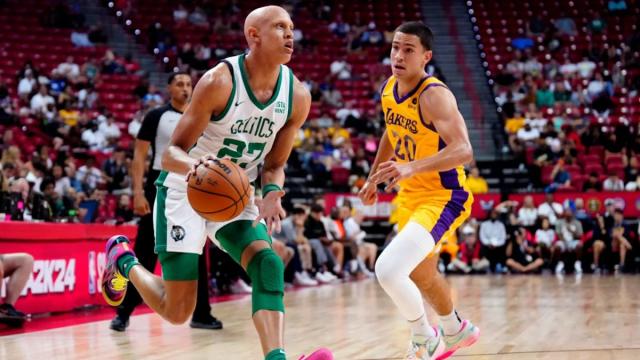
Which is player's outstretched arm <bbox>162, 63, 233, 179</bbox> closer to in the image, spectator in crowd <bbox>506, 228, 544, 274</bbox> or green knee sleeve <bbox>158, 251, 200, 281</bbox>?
green knee sleeve <bbox>158, 251, 200, 281</bbox>

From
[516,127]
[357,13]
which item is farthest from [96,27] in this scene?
[516,127]

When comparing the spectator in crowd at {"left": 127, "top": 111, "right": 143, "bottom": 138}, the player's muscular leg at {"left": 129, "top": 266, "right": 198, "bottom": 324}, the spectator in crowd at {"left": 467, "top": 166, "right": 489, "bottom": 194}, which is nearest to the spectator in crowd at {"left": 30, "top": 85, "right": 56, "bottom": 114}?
the spectator in crowd at {"left": 127, "top": 111, "right": 143, "bottom": 138}

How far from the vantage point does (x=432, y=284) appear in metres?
5.22

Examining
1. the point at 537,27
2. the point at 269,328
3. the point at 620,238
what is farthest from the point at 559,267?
the point at 269,328

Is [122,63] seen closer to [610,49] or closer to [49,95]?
[49,95]

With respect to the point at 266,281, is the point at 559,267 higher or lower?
lower

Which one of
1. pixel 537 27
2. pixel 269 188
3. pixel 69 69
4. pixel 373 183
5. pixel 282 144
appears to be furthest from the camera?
pixel 537 27

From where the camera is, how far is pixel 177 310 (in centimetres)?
446

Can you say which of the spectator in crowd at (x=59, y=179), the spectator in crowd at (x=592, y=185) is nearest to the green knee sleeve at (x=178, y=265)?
the spectator in crowd at (x=59, y=179)

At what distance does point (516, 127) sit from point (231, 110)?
17.9 metres

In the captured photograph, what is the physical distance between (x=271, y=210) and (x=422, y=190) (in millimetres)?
1397

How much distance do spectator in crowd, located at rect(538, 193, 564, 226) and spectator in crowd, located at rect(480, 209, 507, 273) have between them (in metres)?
0.94

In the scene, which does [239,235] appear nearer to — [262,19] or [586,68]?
[262,19]

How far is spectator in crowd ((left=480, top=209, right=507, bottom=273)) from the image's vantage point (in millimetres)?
16984
